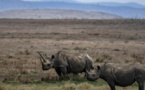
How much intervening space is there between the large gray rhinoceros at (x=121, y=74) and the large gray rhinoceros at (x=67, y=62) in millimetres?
3758

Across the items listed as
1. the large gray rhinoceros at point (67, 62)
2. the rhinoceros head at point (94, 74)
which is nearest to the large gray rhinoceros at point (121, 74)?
the rhinoceros head at point (94, 74)

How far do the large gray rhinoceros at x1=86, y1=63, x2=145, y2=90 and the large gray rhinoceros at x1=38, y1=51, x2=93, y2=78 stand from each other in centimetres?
376

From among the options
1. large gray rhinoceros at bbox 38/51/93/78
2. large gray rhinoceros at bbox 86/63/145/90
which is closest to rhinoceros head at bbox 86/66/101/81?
large gray rhinoceros at bbox 86/63/145/90

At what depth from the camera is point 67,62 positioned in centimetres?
1988

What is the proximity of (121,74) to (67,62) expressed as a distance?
475cm

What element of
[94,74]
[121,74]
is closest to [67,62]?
[94,74]

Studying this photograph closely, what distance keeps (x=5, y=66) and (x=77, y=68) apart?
5614 mm

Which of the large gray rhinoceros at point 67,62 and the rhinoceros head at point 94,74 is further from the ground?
the rhinoceros head at point 94,74

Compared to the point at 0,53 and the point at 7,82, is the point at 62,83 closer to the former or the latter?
the point at 7,82

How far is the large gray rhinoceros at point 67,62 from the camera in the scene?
19641mm

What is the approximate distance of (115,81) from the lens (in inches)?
616

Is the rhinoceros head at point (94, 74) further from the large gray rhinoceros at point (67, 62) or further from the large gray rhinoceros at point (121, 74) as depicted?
the large gray rhinoceros at point (67, 62)

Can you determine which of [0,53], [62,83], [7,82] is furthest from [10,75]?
[0,53]

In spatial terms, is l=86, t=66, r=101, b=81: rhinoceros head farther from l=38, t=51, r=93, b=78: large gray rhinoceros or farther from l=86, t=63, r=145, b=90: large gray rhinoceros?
l=38, t=51, r=93, b=78: large gray rhinoceros
